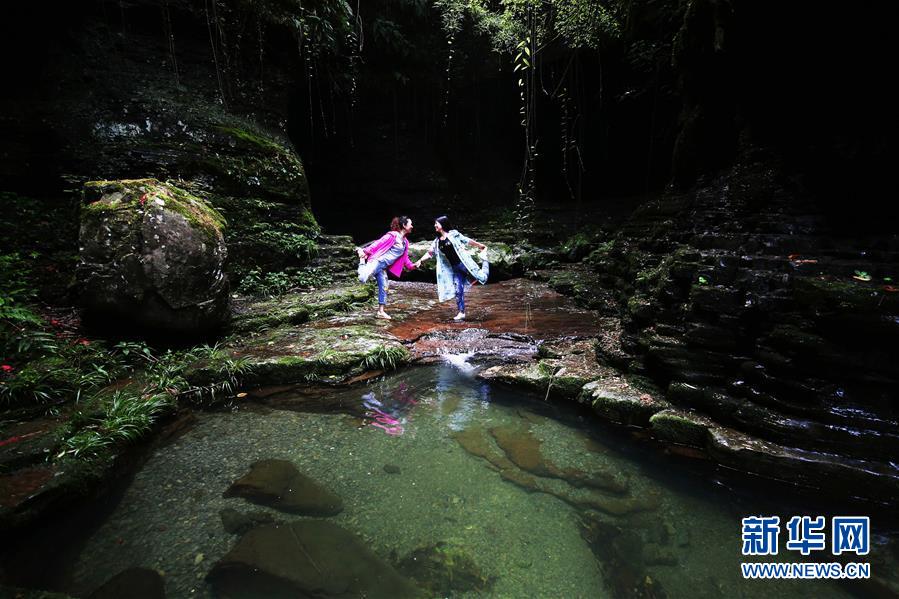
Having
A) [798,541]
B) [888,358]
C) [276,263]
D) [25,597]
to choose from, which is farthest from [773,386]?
[276,263]

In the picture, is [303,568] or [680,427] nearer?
[303,568]

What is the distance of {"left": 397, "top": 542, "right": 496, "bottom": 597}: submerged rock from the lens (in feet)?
8.16

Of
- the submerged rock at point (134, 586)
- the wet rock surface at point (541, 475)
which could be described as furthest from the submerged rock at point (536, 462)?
the submerged rock at point (134, 586)

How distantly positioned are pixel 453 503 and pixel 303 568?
49.0 inches

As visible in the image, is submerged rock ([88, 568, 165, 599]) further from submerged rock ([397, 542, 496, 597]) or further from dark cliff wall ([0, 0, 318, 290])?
dark cliff wall ([0, 0, 318, 290])

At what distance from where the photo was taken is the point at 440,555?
273 cm

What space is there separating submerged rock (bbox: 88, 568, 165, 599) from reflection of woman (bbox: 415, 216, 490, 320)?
5.76 m

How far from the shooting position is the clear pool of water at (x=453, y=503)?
2582 millimetres

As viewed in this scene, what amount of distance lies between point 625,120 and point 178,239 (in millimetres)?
16549

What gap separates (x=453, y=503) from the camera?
3.23 m

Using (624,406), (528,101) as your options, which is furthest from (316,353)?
(528,101)

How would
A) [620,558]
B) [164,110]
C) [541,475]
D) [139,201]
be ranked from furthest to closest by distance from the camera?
[164,110] < [139,201] < [541,475] < [620,558]

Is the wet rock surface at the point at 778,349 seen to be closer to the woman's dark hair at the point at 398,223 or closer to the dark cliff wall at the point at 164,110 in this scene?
the woman's dark hair at the point at 398,223

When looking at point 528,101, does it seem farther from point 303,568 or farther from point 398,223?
point 303,568
